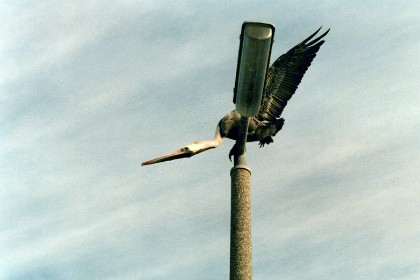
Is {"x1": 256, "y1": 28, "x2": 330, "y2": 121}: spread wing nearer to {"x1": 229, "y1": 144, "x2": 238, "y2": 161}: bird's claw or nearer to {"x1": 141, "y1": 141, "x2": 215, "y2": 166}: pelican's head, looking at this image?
{"x1": 229, "y1": 144, "x2": 238, "y2": 161}: bird's claw

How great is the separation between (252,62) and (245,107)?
2.16 feet

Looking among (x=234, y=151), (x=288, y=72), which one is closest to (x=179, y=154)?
(x=234, y=151)

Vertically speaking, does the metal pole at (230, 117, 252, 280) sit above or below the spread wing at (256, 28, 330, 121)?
below

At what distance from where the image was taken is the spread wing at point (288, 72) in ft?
29.7

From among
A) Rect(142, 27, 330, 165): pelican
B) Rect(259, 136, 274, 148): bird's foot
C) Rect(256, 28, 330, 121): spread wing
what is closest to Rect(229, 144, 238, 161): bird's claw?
Rect(142, 27, 330, 165): pelican

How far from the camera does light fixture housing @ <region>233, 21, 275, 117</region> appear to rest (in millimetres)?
6535

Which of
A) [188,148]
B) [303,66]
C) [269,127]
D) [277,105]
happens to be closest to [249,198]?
[188,148]

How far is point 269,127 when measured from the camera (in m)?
8.59

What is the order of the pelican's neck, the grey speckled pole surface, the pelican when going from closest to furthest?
1. the grey speckled pole surface
2. the pelican's neck
3. the pelican

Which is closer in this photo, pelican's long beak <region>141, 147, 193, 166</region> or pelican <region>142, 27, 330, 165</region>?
pelican's long beak <region>141, 147, 193, 166</region>

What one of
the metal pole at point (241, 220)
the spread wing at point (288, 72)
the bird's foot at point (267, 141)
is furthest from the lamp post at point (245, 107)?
the spread wing at point (288, 72)

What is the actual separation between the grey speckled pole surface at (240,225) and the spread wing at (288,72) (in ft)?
6.21

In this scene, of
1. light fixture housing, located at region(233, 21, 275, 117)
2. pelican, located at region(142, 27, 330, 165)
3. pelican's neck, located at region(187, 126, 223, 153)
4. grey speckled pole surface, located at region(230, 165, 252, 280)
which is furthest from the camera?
pelican, located at region(142, 27, 330, 165)

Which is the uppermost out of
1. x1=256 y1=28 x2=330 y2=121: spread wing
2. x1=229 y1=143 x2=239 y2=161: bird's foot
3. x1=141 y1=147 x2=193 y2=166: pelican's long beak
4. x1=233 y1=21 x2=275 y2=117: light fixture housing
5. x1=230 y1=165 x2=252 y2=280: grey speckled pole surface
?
x1=256 y1=28 x2=330 y2=121: spread wing
